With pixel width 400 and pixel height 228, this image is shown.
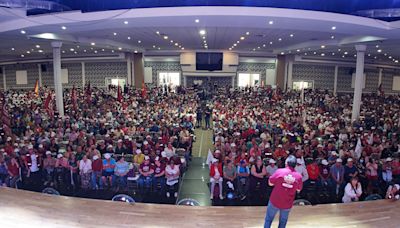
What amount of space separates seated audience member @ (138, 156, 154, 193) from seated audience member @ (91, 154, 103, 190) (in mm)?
1119

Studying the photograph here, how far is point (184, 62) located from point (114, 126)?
18.2m

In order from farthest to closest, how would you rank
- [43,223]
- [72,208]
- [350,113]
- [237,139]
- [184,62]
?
[184,62] → [350,113] → [237,139] → [72,208] → [43,223]

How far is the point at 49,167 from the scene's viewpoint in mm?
9320

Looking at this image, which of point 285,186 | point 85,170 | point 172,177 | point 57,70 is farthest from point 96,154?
point 57,70

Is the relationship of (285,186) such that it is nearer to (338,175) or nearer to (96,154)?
(338,175)

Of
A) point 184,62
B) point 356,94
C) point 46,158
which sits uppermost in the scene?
point 184,62

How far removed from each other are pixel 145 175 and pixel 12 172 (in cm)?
366

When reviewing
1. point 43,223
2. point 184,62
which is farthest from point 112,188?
point 184,62

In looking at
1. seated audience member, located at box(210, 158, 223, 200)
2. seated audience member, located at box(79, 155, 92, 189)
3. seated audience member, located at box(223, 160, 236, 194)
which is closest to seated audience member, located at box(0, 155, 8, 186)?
seated audience member, located at box(79, 155, 92, 189)

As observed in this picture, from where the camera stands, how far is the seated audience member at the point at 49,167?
30.5ft

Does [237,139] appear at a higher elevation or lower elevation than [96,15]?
lower

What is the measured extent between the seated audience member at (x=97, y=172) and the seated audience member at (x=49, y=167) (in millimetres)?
1387

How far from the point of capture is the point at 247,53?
3169 cm

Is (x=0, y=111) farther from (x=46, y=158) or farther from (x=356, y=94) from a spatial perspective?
(x=356, y=94)
